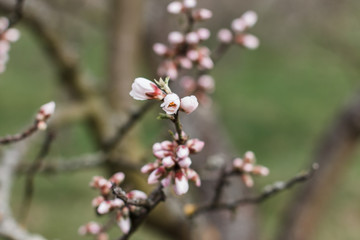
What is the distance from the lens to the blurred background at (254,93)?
5168 millimetres

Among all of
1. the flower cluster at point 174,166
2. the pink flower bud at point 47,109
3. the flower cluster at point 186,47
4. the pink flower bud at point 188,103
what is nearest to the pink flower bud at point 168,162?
the flower cluster at point 174,166

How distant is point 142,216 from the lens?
1033 millimetres

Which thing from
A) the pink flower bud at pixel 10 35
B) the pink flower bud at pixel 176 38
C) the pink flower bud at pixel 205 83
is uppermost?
the pink flower bud at pixel 10 35

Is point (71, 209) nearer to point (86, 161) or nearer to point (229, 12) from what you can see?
point (86, 161)

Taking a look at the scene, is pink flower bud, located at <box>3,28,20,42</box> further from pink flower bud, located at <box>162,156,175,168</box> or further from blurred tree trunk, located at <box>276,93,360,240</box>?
blurred tree trunk, located at <box>276,93,360,240</box>

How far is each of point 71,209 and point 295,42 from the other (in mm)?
7673

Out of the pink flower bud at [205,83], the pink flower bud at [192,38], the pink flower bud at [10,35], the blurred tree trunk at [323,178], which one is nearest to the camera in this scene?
the pink flower bud at [192,38]

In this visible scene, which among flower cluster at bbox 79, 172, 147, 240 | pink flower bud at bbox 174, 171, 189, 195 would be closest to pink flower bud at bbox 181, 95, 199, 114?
pink flower bud at bbox 174, 171, 189, 195

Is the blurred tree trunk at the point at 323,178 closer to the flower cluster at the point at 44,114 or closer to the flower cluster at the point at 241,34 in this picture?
the flower cluster at the point at 241,34

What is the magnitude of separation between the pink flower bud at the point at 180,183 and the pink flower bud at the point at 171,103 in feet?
0.58

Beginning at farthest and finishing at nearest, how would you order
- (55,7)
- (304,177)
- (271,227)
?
(271,227)
(55,7)
(304,177)

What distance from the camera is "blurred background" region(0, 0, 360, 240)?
5168 millimetres

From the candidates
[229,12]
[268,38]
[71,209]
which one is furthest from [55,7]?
[268,38]

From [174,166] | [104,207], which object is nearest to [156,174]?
[174,166]
